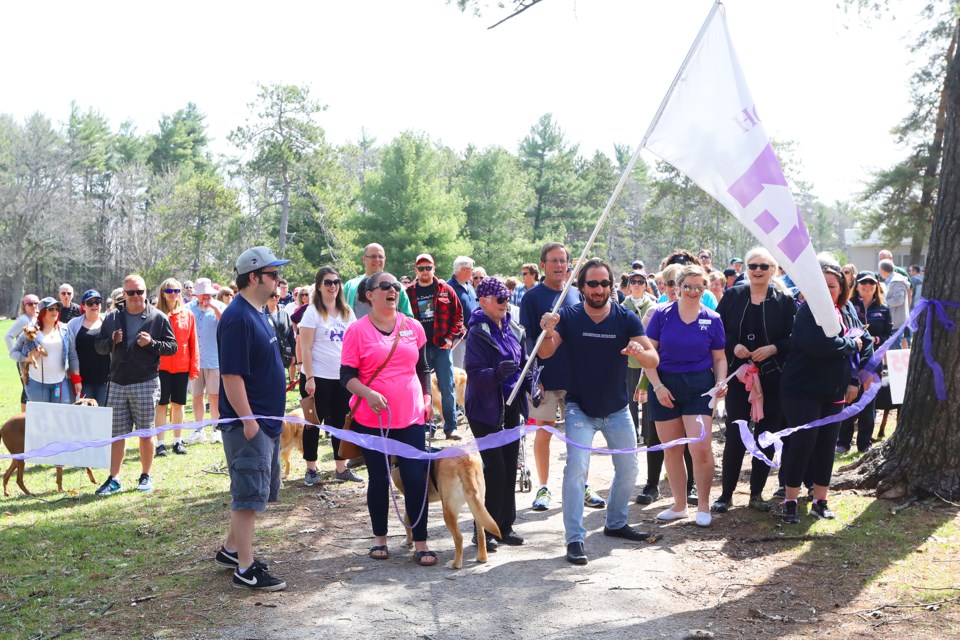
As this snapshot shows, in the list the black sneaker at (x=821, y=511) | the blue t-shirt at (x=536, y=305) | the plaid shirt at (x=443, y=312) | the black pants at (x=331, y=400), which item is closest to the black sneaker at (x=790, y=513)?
the black sneaker at (x=821, y=511)

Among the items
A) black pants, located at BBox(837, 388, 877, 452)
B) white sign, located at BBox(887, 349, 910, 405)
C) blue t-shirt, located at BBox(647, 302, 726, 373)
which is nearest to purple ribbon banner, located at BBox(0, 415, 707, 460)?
blue t-shirt, located at BBox(647, 302, 726, 373)

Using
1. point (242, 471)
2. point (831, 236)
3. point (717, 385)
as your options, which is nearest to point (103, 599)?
point (242, 471)

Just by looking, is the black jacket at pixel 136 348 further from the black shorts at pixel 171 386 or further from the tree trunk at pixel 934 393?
the tree trunk at pixel 934 393

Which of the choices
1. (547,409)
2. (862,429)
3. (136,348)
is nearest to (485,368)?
(547,409)

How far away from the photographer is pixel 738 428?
7074 mm

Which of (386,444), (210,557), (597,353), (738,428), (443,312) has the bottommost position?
(210,557)

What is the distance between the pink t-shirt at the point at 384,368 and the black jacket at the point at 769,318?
288 cm

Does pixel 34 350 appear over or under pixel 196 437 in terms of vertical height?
over

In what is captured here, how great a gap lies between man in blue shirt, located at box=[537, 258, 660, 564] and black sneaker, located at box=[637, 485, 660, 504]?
1622 millimetres

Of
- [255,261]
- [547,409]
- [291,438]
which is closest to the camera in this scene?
[255,261]

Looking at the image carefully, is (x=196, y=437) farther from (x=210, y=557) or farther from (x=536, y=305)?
(x=536, y=305)

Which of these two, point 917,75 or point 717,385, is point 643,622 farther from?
point 917,75

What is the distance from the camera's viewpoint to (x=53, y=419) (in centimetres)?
744

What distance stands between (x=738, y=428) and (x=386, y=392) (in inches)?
126
